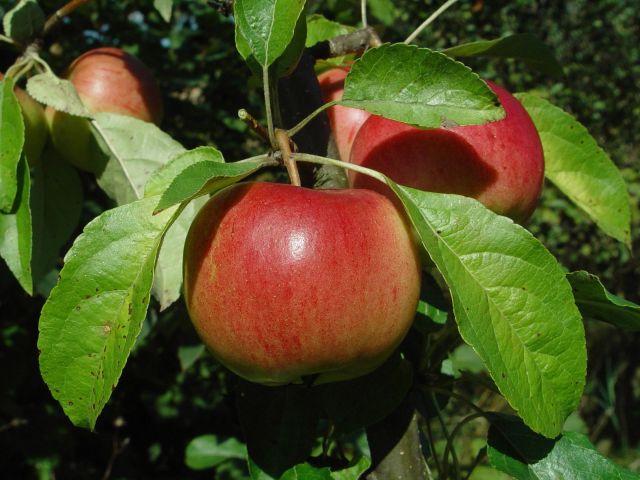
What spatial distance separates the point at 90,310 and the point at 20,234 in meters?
0.21

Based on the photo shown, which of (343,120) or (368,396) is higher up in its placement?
(343,120)

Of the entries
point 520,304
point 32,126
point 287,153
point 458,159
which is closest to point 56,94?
point 32,126

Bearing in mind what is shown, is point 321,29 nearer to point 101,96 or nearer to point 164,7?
point 164,7

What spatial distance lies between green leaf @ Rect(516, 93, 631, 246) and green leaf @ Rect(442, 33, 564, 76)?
56 mm

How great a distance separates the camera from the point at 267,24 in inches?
23.8

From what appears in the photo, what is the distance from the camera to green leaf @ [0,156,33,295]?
0.70 m

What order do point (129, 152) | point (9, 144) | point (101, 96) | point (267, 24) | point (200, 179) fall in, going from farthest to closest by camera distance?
point (101, 96) < point (129, 152) < point (9, 144) < point (267, 24) < point (200, 179)

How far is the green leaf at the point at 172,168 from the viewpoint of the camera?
61cm

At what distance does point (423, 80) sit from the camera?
574mm

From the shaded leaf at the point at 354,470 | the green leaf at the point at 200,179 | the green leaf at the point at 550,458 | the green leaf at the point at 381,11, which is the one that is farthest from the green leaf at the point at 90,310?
the green leaf at the point at 381,11

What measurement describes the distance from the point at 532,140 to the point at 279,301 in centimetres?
33

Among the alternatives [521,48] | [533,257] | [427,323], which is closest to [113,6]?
[521,48]

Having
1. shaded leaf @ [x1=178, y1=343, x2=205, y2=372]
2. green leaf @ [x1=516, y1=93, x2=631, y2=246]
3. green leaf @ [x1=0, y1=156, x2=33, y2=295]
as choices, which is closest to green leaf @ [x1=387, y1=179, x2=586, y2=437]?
green leaf @ [x1=516, y1=93, x2=631, y2=246]

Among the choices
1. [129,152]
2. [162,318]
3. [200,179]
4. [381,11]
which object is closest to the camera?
[200,179]
